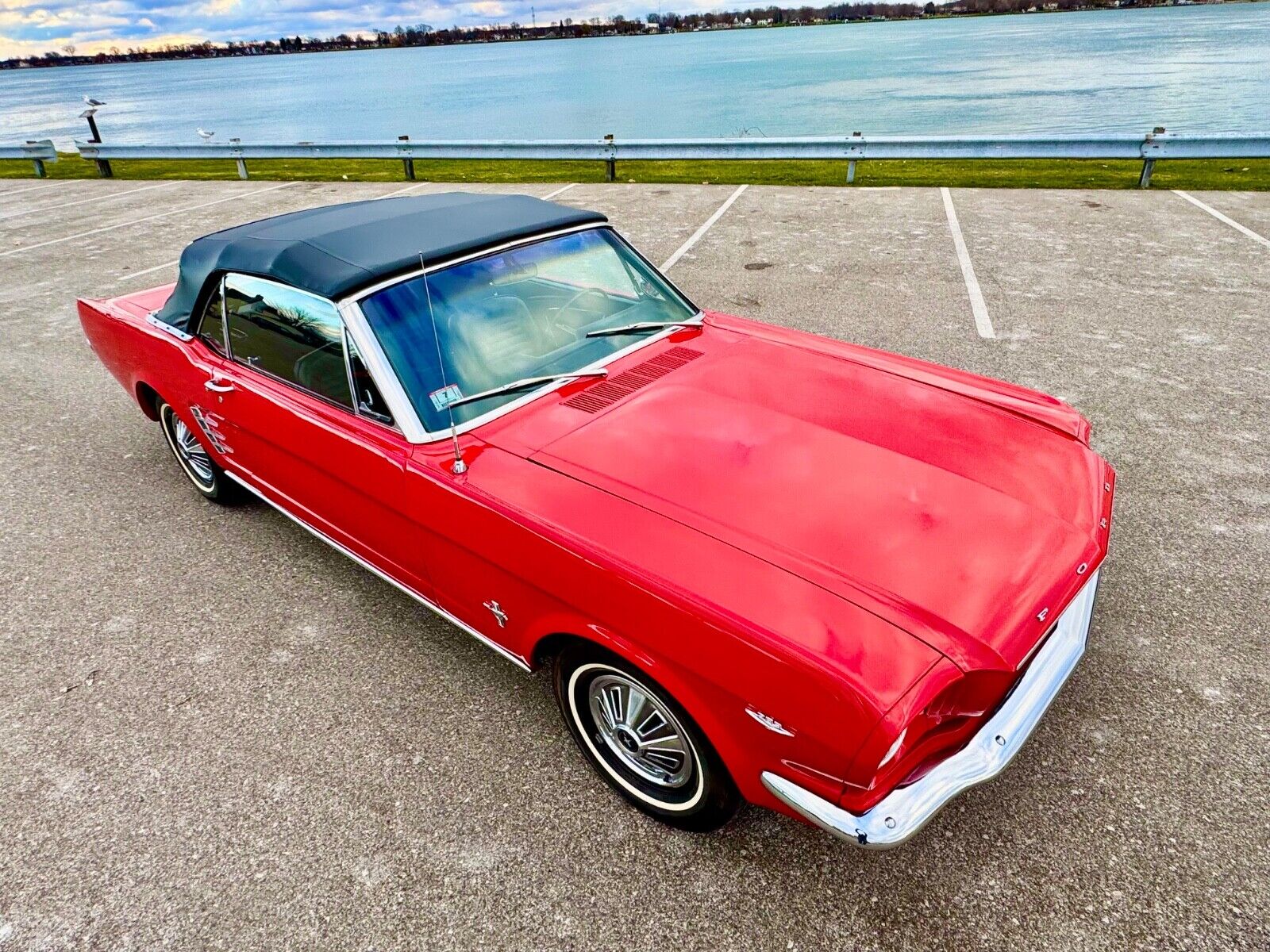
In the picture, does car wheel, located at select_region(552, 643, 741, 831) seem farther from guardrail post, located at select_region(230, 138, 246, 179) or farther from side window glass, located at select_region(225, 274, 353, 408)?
guardrail post, located at select_region(230, 138, 246, 179)

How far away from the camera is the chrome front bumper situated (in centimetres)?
177

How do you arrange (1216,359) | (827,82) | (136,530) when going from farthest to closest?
(827,82)
(1216,359)
(136,530)

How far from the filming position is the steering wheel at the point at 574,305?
3.05 m

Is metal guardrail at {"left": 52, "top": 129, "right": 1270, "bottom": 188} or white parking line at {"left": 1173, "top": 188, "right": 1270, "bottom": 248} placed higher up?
metal guardrail at {"left": 52, "top": 129, "right": 1270, "bottom": 188}

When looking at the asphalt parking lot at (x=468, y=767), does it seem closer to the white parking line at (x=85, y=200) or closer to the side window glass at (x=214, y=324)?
the side window glass at (x=214, y=324)

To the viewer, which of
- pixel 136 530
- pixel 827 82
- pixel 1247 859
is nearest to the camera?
pixel 1247 859

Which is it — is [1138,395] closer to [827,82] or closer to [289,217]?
[289,217]

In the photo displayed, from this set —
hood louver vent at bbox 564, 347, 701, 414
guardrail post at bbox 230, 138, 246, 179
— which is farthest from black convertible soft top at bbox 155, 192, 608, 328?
guardrail post at bbox 230, 138, 246, 179

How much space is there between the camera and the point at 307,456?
3043 millimetres

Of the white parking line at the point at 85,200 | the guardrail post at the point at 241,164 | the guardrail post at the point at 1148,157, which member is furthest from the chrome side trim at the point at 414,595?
the guardrail post at the point at 241,164

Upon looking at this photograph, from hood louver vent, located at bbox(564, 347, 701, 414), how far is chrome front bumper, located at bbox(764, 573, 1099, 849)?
1452 mm

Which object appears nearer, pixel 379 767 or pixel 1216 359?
pixel 379 767

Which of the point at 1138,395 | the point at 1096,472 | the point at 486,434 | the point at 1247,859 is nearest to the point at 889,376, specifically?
the point at 1096,472

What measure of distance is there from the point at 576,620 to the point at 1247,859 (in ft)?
6.95
